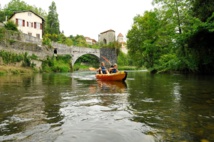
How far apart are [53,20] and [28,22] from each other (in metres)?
16.7

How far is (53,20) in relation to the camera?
182ft

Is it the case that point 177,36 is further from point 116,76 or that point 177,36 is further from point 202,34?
point 116,76

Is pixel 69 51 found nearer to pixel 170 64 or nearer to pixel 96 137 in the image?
pixel 170 64

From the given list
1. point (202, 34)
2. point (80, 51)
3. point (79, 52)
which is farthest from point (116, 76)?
point (80, 51)

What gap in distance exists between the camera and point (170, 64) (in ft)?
65.8

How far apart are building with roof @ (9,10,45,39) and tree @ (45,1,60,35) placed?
13189 mm

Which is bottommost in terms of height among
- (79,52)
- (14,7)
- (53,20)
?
(79,52)

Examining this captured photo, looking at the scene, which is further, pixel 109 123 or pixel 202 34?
pixel 202 34

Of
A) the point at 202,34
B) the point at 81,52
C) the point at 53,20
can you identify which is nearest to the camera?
the point at 202,34

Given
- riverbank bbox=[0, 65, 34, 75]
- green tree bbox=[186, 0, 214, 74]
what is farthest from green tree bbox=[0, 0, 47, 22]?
green tree bbox=[186, 0, 214, 74]

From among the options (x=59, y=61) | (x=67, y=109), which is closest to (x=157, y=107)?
(x=67, y=109)

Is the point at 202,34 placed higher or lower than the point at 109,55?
lower

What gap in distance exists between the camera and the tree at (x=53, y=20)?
54.5 m

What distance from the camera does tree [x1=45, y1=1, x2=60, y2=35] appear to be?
5450 cm
